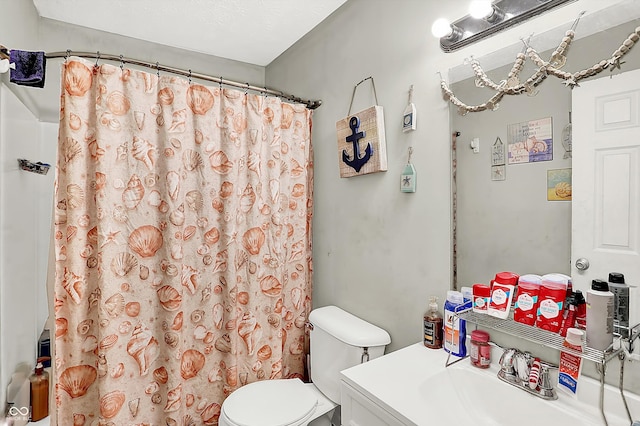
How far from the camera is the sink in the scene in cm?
90

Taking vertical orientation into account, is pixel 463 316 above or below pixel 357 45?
below

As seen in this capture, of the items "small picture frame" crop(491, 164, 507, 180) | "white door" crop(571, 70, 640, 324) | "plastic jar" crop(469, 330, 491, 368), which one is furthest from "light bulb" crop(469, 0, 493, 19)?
"plastic jar" crop(469, 330, 491, 368)

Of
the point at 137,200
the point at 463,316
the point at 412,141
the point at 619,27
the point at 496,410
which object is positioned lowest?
the point at 496,410

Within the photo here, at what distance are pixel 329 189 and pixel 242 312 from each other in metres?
0.86

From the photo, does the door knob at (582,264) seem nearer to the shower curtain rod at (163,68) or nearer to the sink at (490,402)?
the sink at (490,402)

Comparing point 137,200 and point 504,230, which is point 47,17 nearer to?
point 137,200

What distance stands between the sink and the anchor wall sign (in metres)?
0.91

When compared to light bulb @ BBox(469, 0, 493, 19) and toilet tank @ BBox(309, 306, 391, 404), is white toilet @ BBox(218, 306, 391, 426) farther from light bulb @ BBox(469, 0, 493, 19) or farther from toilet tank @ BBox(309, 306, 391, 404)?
light bulb @ BBox(469, 0, 493, 19)

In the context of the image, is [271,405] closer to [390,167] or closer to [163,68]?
[390,167]

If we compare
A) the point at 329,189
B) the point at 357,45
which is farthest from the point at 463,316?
the point at 357,45

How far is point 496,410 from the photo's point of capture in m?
1.01

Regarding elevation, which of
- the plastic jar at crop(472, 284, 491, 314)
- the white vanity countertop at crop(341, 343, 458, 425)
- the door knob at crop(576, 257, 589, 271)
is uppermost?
the door knob at crop(576, 257, 589, 271)

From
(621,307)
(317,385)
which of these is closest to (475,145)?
(621,307)

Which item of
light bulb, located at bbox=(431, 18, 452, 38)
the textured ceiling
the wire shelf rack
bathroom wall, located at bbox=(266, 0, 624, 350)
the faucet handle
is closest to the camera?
the wire shelf rack
